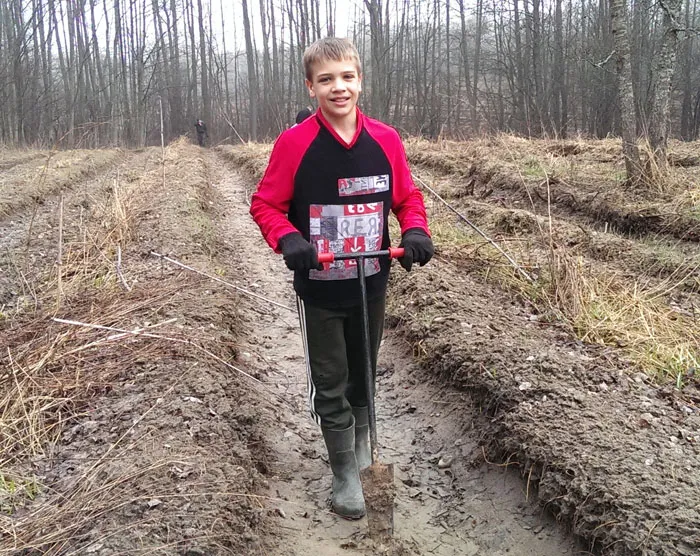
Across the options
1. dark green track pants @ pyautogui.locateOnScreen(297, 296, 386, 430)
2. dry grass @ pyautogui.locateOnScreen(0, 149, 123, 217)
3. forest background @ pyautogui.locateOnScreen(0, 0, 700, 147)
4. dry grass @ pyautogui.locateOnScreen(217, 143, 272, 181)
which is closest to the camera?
dark green track pants @ pyautogui.locateOnScreen(297, 296, 386, 430)

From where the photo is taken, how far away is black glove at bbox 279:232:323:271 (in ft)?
7.66

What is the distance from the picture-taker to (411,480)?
3268 millimetres

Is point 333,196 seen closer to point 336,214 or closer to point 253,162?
point 336,214

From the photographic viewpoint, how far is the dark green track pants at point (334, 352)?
8.83ft

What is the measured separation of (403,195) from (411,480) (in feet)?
5.22

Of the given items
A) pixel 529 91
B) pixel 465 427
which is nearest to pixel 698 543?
pixel 465 427

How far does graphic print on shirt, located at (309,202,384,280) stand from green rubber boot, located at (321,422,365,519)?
0.82 m

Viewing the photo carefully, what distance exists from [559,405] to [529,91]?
26.2 m

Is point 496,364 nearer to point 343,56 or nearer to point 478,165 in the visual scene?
point 343,56

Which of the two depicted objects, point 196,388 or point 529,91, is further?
point 529,91

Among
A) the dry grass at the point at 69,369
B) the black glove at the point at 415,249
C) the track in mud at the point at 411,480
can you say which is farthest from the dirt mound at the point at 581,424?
the dry grass at the point at 69,369

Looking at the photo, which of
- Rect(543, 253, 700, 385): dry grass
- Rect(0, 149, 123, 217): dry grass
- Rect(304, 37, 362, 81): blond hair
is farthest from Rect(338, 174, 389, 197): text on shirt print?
Rect(0, 149, 123, 217): dry grass

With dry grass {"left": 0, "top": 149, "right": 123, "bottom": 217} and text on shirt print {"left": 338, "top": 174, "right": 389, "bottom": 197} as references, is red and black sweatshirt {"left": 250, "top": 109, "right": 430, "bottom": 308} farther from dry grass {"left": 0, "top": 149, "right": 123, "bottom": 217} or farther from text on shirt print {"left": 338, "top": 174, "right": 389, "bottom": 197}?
dry grass {"left": 0, "top": 149, "right": 123, "bottom": 217}

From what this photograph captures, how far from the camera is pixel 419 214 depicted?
2.75 metres
